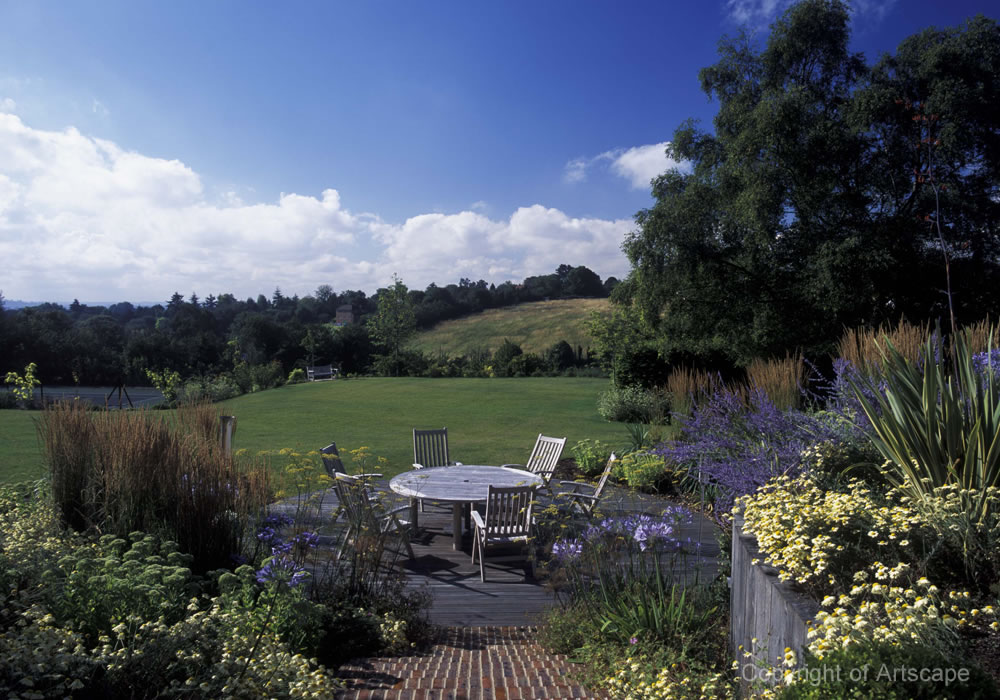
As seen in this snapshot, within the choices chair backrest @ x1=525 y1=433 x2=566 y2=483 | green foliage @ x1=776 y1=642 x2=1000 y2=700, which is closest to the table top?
chair backrest @ x1=525 y1=433 x2=566 y2=483

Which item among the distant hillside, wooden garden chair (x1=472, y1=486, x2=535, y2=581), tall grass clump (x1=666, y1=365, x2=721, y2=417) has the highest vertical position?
the distant hillside

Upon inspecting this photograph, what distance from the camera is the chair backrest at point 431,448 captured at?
7922mm

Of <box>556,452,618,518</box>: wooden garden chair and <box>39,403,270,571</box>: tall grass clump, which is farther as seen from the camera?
<box>556,452,618,518</box>: wooden garden chair

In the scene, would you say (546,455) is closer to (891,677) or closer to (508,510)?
(508,510)

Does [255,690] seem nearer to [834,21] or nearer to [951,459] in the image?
[951,459]

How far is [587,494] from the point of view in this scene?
6.91m

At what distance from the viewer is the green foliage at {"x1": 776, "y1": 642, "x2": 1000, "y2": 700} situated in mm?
1662

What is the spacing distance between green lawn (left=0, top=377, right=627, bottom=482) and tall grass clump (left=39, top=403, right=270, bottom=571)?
3.71 metres

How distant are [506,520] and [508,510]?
0.09 meters

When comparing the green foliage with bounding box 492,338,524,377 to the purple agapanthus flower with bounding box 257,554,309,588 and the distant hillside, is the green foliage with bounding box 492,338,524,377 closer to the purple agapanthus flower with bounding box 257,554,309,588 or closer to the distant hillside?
the distant hillside

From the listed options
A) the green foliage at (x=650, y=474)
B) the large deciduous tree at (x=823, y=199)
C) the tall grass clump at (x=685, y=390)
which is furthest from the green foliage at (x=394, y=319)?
the green foliage at (x=650, y=474)

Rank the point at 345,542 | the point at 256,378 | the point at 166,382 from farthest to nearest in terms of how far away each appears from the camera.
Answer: the point at 256,378
the point at 166,382
the point at 345,542

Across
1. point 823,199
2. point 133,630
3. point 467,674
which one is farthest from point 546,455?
point 823,199

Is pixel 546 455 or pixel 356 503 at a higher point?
pixel 356 503
